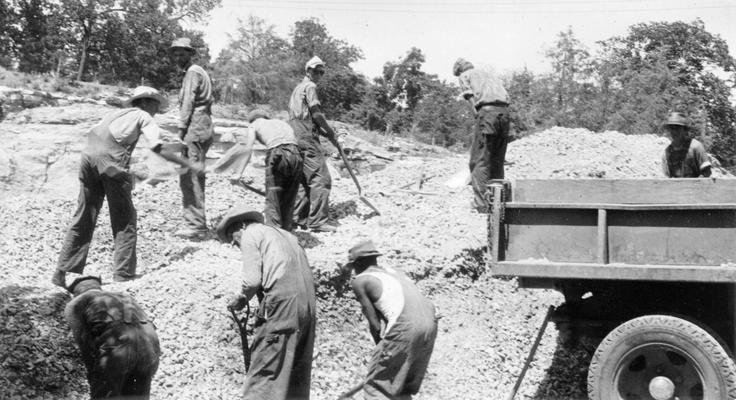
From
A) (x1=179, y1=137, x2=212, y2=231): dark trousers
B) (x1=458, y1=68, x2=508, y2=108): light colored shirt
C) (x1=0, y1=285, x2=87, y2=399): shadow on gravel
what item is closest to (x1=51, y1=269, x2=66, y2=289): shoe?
(x1=0, y1=285, x2=87, y2=399): shadow on gravel

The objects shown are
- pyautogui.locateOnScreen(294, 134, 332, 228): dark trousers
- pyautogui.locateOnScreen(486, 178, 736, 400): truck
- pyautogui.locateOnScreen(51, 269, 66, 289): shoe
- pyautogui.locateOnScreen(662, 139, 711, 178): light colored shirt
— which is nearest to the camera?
pyautogui.locateOnScreen(486, 178, 736, 400): truck

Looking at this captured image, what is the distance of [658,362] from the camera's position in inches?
186

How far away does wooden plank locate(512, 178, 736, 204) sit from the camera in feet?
17.4

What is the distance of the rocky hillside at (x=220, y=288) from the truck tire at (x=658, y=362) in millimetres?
1468

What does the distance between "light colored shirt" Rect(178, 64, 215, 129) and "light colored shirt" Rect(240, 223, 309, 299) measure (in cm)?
337

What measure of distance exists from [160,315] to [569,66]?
99.2 ft

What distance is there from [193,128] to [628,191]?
447 centimetres

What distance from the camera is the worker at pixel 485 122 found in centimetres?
851

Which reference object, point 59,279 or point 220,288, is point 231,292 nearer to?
point 220,288

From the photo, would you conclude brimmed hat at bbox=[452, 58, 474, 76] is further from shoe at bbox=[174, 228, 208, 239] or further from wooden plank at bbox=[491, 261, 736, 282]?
wooden plank at bbox=[491, 261, 736, 282]

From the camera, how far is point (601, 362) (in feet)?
15.5

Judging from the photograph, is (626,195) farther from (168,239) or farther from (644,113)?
(644,113)

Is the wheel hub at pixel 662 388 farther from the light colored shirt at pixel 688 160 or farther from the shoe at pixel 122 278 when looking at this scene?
the shoe at pixel 122 278

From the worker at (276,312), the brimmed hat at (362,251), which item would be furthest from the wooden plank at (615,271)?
the worker at (276,312)
